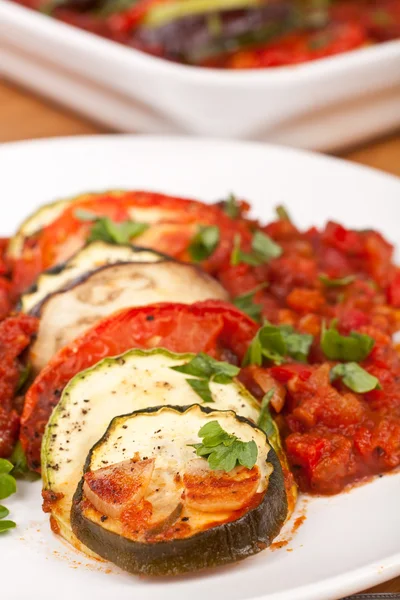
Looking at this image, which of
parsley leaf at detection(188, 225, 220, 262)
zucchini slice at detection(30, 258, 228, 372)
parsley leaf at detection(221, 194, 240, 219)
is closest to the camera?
zucchini slice at detection(30, 258, 228, 372)

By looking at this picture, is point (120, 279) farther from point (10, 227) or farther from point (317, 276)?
point (10, 227)

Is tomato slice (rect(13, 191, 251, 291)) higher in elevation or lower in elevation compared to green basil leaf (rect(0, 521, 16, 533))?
higher

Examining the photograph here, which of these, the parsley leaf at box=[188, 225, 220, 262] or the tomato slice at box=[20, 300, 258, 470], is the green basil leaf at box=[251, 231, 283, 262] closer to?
the parsley leaf at box=[188, 225, 220, 262]

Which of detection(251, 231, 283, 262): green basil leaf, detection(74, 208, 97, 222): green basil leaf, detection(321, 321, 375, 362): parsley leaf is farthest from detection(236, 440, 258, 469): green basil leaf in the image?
detection(74, 208, 97, 222): green basil leaf

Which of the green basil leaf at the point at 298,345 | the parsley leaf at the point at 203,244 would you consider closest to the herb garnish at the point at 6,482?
the green basil leaf at the point at 298,345

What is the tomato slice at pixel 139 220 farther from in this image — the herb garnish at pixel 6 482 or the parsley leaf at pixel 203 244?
the herb garnish at pixel 6 482

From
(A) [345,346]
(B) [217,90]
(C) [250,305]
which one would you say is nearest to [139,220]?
(C) [250,305]

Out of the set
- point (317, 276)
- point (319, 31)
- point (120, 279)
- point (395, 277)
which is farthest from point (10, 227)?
point (319, 31)
